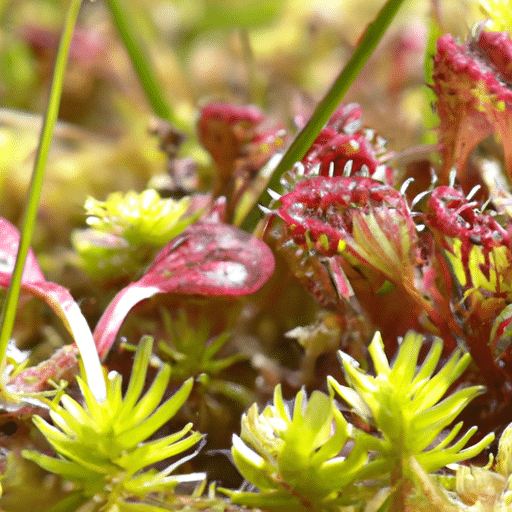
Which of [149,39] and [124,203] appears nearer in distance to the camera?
[124,203]

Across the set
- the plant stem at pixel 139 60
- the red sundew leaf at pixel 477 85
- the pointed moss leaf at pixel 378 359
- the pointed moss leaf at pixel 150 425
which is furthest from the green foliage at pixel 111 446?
the plant stem at pixel 139 60

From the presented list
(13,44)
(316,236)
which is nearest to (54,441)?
(316,236)

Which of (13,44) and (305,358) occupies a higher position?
(13,44)

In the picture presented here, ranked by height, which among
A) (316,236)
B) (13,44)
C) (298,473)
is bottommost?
(298,473)

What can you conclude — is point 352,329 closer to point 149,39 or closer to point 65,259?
point 65,259

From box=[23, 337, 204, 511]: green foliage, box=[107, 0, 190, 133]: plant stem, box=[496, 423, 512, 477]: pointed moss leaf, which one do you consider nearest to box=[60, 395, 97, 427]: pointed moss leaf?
Result: box=[23, 337, 204, 511]: green foliage

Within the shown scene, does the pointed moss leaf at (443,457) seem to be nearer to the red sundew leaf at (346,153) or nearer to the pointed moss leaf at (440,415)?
the pointed moss leaf at (440,415)
